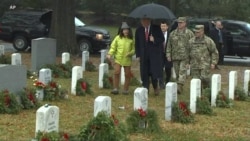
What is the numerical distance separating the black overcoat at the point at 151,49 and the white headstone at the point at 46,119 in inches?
242

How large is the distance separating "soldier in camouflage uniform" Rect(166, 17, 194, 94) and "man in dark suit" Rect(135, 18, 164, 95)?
0.38 meters

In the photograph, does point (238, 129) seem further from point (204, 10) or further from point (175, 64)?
point (204, 10)

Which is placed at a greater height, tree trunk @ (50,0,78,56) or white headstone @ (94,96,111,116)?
tree trunk @ (50,0,78,56)

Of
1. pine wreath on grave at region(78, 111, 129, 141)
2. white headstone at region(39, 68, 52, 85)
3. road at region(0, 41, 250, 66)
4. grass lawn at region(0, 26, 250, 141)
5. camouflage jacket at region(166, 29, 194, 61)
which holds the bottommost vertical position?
grass lawn at region(0, 26, 250, 141)

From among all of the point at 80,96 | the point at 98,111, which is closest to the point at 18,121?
the point at 98,111

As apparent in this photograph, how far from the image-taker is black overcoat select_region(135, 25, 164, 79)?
12695 millimetres

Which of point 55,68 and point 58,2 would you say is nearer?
point 55,68

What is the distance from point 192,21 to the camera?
24641 millimetres

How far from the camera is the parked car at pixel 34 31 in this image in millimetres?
25438

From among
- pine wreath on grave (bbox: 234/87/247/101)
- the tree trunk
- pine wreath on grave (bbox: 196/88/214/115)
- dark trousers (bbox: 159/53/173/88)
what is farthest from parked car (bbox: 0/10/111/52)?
pine wreath on grave (bbox: 196/88/214/115)

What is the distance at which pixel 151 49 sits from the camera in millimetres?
12742

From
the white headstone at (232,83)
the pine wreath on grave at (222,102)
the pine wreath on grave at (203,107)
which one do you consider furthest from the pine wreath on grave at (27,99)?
the white headstone at (232,83)

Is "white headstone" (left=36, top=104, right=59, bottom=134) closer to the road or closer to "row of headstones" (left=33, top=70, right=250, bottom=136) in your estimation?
"row of headstones" (left=33, top=70, right=250, bottom=136)

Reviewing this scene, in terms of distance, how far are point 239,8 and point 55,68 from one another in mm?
35377
